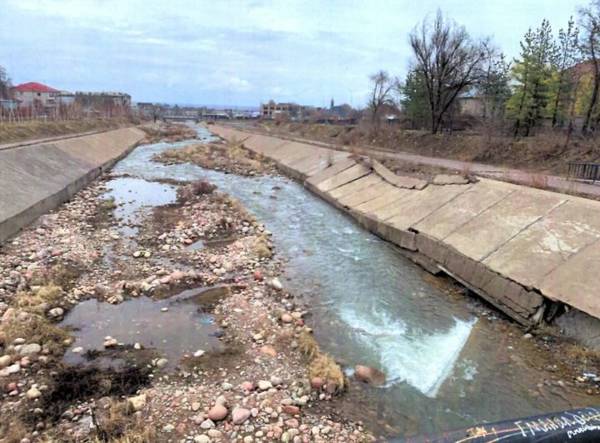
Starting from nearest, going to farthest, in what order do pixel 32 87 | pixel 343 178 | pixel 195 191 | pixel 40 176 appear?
pixel 40 176 → pixel 195 191 → pixel 343 178 → pixel 32 87

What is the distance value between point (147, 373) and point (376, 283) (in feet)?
22.4

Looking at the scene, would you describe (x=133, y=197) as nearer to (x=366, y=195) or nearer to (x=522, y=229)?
(x=366, y=195)

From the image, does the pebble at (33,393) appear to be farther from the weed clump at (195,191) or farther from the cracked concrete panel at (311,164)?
the cracked concrete panel at (311,164)

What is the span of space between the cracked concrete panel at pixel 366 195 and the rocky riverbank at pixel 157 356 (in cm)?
869

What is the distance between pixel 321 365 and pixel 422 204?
10969mm

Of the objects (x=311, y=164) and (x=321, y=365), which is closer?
(x=321, y=365)

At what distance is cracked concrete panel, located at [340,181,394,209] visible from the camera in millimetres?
21156

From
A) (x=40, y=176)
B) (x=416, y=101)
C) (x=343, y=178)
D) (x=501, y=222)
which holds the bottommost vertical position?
(x=40, y=176)

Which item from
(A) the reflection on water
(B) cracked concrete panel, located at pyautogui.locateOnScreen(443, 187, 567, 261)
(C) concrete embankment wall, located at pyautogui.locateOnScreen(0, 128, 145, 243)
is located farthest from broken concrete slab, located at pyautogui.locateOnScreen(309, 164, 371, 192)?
(C) concrete embankment wall, located at pyautogui.locateOnScreen(0, 128, 145, 243)

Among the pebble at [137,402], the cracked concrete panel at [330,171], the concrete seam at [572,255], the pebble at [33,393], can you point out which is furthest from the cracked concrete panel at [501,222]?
the cracked concrete panel at [330,171]

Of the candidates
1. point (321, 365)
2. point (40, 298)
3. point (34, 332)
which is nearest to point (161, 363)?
point (34, 332)

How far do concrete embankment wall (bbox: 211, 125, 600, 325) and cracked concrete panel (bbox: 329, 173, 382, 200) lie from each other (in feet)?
8.69

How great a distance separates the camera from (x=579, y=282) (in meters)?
9.03

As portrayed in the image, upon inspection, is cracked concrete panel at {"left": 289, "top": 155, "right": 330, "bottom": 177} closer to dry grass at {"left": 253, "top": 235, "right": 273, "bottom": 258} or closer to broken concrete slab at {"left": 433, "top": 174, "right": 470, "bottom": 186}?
broken concrete slab at {"left": 433, "top": 174, "right": 470, "bottom": 186}
